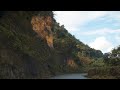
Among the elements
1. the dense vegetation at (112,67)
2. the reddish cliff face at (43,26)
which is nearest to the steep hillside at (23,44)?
the reddish cliff face at (43,26)

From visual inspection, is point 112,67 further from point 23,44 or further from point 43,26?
point 23,44

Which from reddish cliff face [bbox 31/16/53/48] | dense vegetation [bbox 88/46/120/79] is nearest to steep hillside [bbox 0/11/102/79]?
reddish cliff face [bbox 31/16/53/48]

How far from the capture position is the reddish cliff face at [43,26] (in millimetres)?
42000

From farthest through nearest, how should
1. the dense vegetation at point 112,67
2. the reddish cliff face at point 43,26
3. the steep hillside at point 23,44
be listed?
the reddish cliff face at point 43,26 → the dense vegetation at point 112,67 → the steep hillside at point 23,44

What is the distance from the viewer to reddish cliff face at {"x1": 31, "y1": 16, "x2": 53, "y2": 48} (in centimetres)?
4200

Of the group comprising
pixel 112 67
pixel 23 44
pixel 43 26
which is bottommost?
pixel 112 67

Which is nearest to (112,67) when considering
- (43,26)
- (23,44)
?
(43,26)

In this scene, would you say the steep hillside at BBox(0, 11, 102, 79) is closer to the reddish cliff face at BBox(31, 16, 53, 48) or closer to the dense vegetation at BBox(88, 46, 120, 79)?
the reddish cliff face at BBox(31, 16, 53, 48)

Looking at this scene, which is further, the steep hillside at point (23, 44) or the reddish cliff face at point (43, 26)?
the reddish cliff face at point (43, 26)

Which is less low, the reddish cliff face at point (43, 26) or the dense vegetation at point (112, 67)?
the reddish cliff face at point (43, 26)

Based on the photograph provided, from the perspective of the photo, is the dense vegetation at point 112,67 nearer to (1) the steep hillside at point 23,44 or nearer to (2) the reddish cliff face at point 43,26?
(1) the steep hillside at point 23,44

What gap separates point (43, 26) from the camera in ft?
147

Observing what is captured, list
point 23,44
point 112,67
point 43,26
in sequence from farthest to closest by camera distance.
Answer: point 43,26 < point 112,67 < point 23,44

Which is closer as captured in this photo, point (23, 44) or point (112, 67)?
point (23, 44)
